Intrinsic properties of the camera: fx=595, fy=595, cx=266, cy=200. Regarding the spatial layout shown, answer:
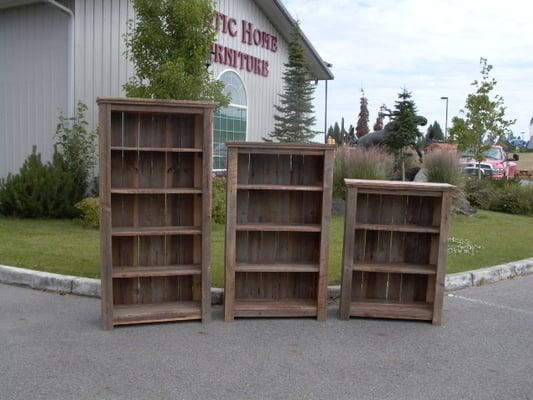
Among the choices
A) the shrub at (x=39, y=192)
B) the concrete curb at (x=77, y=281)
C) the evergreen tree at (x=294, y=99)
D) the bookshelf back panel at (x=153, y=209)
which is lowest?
the concrete curb at (x=77, y=281)

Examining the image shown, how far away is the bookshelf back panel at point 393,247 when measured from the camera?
6.49 m

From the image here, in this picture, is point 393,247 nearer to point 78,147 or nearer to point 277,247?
point 277,247

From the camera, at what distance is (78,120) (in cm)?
1247

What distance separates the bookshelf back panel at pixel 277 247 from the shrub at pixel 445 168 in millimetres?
9406

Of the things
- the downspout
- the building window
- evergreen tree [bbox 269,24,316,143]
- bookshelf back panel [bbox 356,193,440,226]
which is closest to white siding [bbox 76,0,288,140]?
the downspout

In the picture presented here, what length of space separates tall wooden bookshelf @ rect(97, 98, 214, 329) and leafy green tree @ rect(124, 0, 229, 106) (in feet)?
18.9

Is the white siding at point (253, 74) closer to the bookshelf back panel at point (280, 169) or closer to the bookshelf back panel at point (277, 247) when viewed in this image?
the bookshelf back panel at point (280, 169)

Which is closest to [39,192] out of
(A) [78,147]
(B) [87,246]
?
(A) [78,147]

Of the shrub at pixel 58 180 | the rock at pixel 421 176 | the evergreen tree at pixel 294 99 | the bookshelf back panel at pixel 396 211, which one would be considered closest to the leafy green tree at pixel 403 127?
the rock at pixel 421 176

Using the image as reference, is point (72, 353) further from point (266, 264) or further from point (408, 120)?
point (408, 120)

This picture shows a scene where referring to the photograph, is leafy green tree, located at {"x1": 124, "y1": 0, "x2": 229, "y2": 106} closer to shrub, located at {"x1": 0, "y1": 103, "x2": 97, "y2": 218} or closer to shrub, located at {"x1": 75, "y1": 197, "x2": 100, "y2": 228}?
shrub, located at {"x1": 0, "y1": 103, "x2": 97, "y2": 218}

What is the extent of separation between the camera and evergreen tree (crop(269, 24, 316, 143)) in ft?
63.4

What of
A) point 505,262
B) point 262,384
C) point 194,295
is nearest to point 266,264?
point 194,295

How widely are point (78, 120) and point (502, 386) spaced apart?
10.3 m
